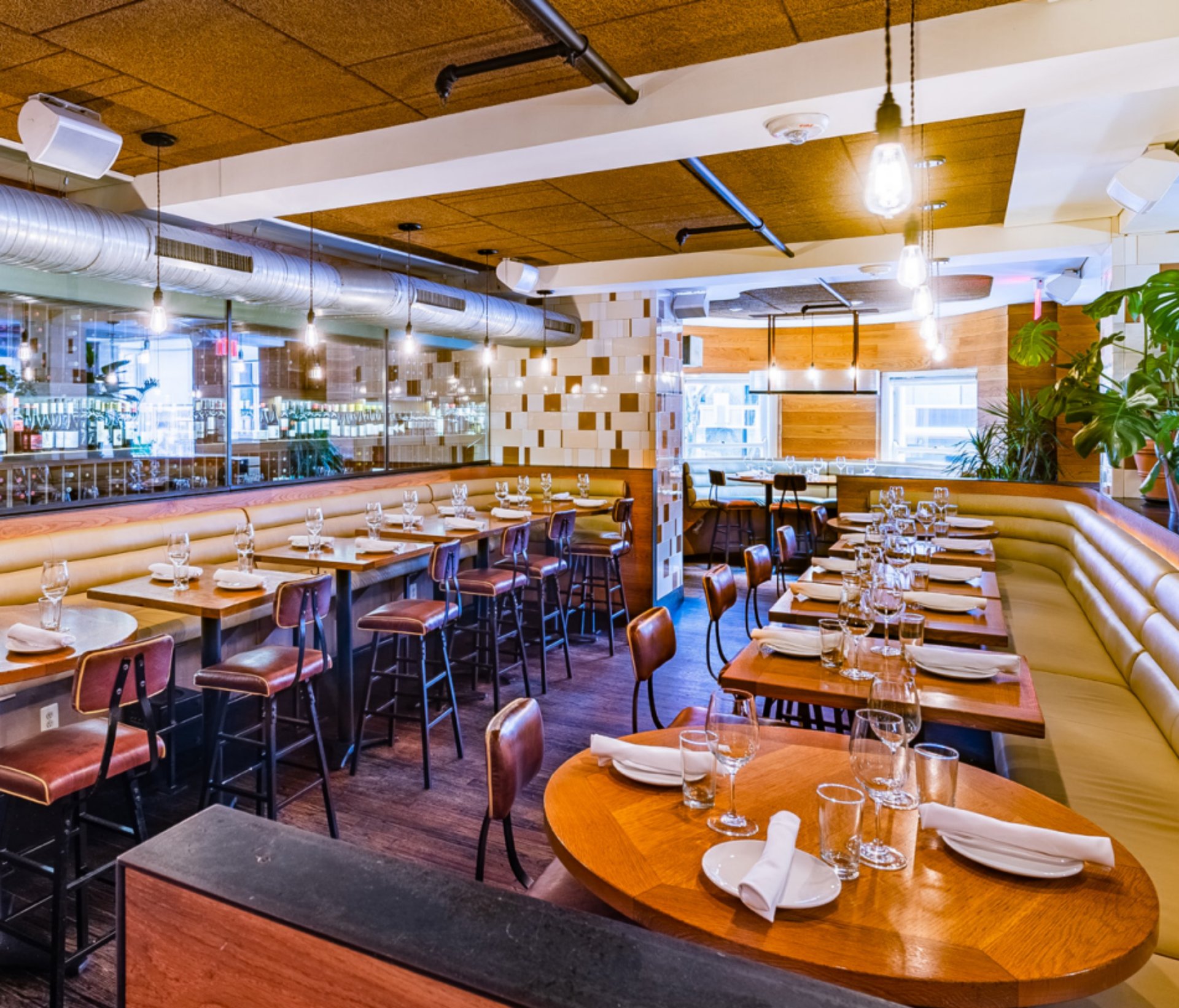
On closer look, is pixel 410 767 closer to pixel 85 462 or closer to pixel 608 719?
pixel 608 719

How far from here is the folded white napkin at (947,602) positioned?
11.0ft

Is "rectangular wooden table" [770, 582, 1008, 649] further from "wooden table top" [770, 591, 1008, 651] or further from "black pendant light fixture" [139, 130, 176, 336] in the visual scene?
"black pendant light fixture" [139, 130, 176, 336]

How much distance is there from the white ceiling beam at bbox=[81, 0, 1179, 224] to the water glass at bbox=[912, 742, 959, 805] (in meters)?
2.39

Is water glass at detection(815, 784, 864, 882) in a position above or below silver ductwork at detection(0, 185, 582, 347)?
below

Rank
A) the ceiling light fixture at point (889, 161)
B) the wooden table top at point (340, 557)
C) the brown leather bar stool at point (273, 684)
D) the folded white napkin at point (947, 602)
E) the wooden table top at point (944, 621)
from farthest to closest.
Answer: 1. the wooden table top at point (340, 557)
2. the folded white napkin at point (947, 602)
3. the brown leather bar stool at point (273, 684)
4. the wooden table top at point (944, 621)
5. the ceiling light fixture at point (889, 161)

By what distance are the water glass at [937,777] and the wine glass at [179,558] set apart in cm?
312

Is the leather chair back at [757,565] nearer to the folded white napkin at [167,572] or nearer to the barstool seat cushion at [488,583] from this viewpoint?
the barstool seat cushion at [488,583]

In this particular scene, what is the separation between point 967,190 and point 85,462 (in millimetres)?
5546

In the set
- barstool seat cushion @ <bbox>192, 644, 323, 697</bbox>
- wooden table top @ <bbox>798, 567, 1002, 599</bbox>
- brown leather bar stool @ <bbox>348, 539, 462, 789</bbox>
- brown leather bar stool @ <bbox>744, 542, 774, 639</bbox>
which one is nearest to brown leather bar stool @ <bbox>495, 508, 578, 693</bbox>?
brown leather bar stool @ <bbox>348, 539, 462, 789</bbox>

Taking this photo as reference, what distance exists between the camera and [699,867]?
140 centimetres

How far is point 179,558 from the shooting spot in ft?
12.1

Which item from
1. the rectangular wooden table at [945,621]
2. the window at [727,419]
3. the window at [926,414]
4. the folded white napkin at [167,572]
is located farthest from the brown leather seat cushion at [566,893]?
the window at [727,419]

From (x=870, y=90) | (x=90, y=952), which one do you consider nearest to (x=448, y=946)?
(x=90, y=952)

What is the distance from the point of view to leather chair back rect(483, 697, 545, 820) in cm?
185
